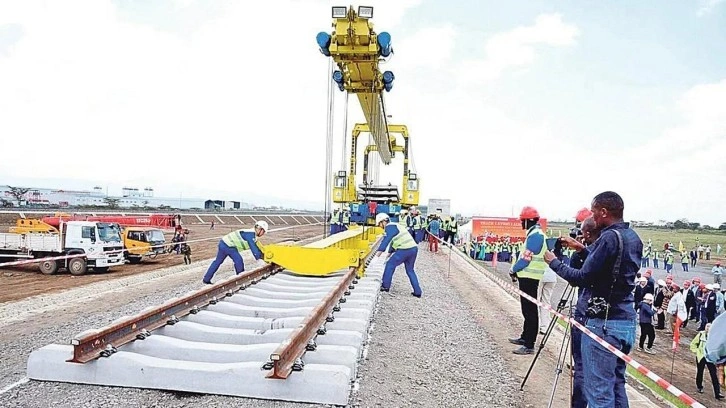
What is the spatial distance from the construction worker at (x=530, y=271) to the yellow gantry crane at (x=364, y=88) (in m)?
6.05

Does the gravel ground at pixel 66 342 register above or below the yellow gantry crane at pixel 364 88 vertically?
below

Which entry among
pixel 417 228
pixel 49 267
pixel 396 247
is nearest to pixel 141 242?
pixel 49 267

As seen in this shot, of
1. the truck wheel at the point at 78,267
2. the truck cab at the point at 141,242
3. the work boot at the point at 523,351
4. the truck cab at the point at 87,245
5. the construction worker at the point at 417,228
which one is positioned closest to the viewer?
the work boot at the point at 523,351

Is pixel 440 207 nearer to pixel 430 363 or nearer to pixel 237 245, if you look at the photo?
pixel 237 245

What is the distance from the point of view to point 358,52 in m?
11.6

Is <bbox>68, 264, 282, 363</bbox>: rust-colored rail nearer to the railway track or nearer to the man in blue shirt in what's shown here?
the railway track

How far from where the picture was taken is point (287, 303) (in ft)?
21.2

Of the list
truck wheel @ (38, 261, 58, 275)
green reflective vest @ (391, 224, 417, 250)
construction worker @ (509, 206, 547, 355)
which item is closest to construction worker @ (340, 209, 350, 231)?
truck wheel @ (38, 261, 58, 275)

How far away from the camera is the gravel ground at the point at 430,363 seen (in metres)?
4.55

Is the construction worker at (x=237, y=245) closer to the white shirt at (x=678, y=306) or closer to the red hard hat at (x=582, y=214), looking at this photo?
the red hard hat at (x=582, y=214)

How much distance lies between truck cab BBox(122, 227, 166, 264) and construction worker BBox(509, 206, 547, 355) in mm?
17270

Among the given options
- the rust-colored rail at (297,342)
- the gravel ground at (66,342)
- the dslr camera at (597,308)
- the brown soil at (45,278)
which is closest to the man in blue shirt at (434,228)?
the brown soil at (45,278)

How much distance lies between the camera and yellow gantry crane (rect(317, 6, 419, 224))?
11250 mm

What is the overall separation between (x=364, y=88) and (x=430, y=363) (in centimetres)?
942
